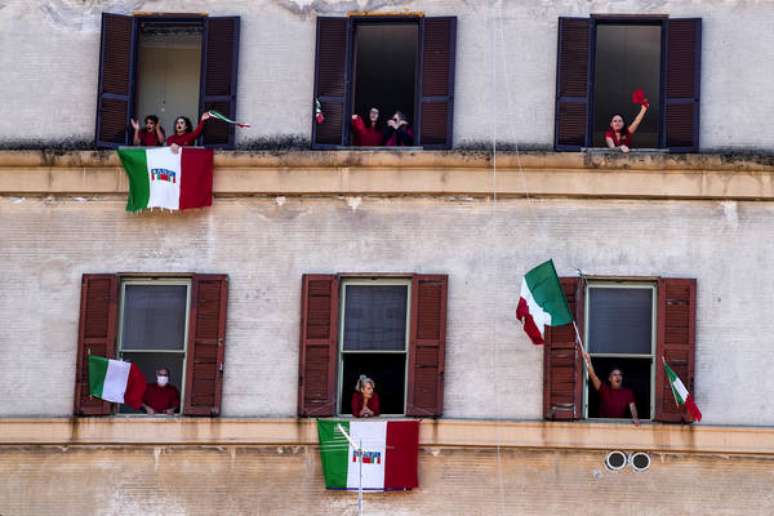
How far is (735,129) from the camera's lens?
139ft

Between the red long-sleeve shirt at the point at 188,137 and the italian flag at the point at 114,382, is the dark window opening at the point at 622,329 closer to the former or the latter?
the red long-sleeve shirt at the point at 188,137

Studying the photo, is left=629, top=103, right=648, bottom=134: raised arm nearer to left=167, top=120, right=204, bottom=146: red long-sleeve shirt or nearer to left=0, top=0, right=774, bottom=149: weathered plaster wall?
left=0, top=0, right=774, bottom=149: weathered plaster wall

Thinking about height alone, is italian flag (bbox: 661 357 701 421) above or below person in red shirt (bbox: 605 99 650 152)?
below

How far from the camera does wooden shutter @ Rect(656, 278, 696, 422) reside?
41.6m

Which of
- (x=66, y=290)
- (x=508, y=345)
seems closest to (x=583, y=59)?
(x=508, y=345)

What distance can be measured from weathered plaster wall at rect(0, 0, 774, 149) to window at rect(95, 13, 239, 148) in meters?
0.20

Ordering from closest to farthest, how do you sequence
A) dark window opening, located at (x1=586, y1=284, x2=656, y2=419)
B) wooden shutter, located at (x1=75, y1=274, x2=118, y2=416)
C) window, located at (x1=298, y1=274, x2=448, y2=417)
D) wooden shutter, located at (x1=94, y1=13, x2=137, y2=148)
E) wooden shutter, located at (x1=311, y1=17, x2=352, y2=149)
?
1. window, located at (x1=298, y1=274, x2=448, y2=417)
2. dark window opening, located at (x1=586, y1=284, x2=656, y2=419)
3. wooden shutter, located at (x1=75, y1=274, x2=118, y2=416)
4. wooden shutter, located at (x1=311, y1=17, x2=352, y2=149)
5. wooden shutter, located at (x1=94, y1=13, x2=137, y2=148)

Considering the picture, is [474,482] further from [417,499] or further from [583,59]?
[583,59]

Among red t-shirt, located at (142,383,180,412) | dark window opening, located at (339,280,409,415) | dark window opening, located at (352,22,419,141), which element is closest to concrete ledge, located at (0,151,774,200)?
dark window opening, located at (352,22,419,141)

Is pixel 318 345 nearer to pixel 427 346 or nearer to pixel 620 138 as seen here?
pixel 427 346

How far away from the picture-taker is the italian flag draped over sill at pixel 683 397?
41.1 m

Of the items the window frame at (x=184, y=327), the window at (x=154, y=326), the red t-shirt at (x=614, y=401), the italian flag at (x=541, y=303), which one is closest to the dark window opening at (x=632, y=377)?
the red t-shirt at (x=614, y=401)

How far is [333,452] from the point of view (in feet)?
137

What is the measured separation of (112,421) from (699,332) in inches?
321
